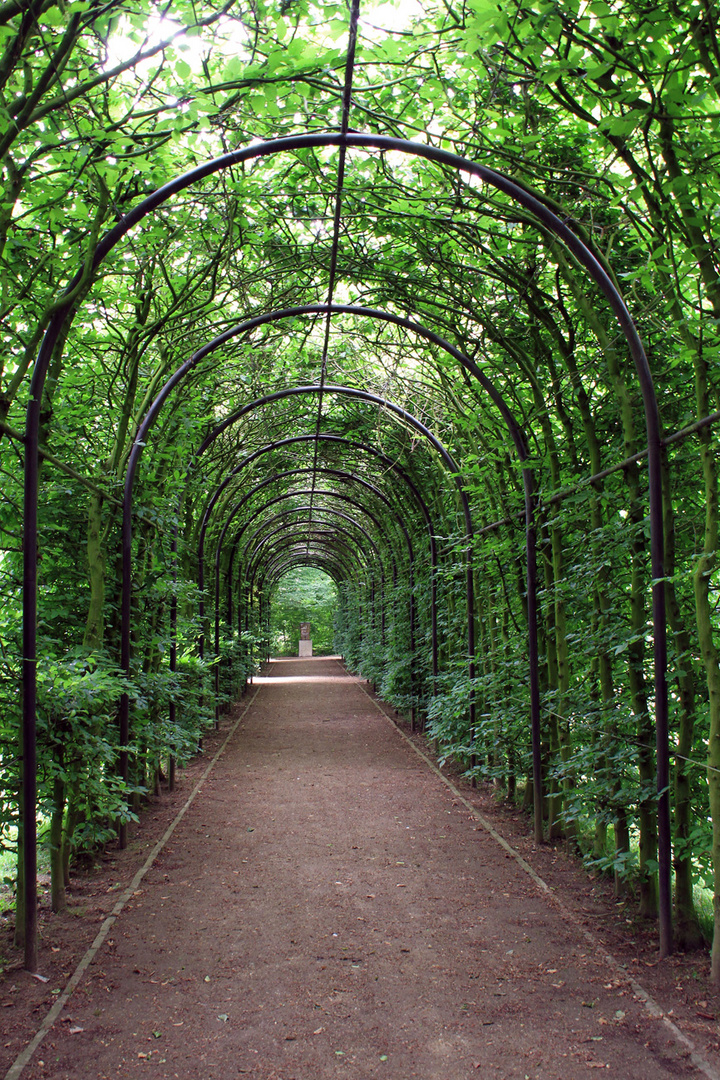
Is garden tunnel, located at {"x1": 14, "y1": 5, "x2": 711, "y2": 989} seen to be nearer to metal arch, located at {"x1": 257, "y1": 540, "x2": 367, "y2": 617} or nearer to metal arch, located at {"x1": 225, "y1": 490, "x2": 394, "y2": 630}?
metal arch, located at {"x1": 225, "y1": 490, "x2": 394, "y2": 630}

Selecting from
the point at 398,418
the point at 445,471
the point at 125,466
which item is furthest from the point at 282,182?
the point at 445,471

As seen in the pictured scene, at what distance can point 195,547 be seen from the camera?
9.98 m

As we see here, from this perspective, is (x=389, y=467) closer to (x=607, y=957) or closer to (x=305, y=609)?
(x=607, y=957)

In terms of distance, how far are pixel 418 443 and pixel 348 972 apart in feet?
23.1

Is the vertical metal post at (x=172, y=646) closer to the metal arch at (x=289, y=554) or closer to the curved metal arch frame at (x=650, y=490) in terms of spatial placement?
the curved metal arch frame at (x=650, y=490)

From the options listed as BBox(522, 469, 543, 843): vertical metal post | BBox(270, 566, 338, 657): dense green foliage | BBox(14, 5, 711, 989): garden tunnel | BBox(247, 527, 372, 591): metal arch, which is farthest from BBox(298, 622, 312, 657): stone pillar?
BBox(522, 469, 543, 843): vertical metal post

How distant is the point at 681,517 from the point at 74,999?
3.32 metres

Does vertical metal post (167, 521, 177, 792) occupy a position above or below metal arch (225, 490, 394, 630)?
below

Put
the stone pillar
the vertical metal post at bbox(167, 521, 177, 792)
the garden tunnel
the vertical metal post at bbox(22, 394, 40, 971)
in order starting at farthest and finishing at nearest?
1. the stone pillar
2. the vertical metal post at bbox(167, 521, 177, 792)
3. the garden tunnel
4. the vertical metal post at bbox(22, 394, 40, 971)

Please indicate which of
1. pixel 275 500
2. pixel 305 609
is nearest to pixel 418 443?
pixel 275 500

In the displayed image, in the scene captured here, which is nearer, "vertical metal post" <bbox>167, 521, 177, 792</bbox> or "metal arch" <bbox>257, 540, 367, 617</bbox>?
"vertical metal post" <bbox>167, 521, 177, 792</bbox>

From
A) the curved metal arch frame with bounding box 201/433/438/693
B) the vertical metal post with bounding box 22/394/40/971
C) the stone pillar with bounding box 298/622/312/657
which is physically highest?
the curved metal arch frame with bounding box 201/433/438/693

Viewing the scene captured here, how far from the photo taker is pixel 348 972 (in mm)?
3311

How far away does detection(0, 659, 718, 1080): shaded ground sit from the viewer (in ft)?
8.65
